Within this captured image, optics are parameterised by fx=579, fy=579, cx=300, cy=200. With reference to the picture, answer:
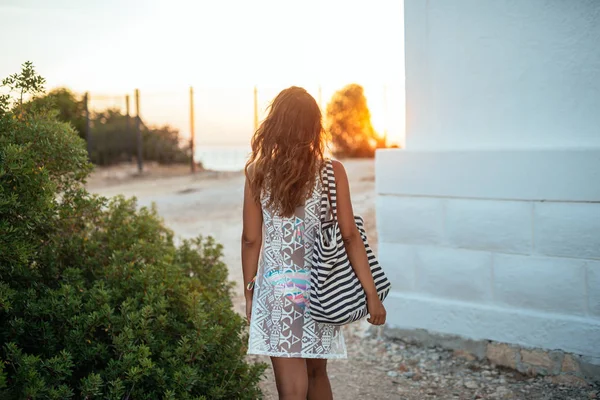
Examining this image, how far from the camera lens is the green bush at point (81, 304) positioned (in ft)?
8.68

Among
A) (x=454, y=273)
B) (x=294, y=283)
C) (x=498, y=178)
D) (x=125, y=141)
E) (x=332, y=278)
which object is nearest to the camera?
(x=332, y=278)

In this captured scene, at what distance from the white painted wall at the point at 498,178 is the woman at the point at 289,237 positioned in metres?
1.79

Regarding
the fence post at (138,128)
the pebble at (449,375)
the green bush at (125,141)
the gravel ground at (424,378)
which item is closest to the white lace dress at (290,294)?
the gravel ground at (424,378)

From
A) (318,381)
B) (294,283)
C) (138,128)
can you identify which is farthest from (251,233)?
(138,128)

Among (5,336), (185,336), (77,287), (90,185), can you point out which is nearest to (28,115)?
(77,287)

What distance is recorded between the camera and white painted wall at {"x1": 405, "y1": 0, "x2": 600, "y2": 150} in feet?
12.0

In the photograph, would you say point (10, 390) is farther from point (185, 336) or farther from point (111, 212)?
point (111, 212)

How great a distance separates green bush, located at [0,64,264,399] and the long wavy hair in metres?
0.94

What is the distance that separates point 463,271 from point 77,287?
8.38 ft

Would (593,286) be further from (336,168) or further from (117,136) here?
(117,136)

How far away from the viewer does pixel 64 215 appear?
134 inches

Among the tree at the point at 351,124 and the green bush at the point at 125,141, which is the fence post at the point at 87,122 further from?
the tree at the point at 351,124

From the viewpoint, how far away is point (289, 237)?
253 centimetres

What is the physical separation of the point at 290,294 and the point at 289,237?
247 mm
